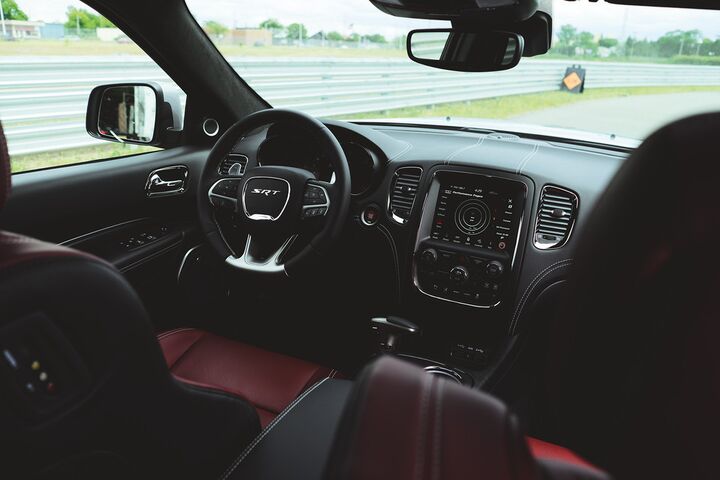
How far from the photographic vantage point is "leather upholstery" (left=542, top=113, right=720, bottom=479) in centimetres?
70

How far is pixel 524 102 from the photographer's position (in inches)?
220

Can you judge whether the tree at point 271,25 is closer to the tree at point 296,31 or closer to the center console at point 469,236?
the tree at point 296,31

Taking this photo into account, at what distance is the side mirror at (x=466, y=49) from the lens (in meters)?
2.16

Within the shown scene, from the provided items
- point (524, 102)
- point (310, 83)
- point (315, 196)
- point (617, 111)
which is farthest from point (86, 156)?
point (310, 83)

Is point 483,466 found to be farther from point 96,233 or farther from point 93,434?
point 96,233

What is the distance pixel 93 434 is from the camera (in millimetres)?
998

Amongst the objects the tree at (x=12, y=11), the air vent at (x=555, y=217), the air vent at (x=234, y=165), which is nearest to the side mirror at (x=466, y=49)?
the air vent at (x=555, y=217)

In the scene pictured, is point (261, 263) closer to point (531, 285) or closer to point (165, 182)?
point (165, 182)

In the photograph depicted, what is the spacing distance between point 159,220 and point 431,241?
1237mm

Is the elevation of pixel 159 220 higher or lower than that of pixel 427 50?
lower

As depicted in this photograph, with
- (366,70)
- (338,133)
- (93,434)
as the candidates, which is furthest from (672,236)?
(366,70)

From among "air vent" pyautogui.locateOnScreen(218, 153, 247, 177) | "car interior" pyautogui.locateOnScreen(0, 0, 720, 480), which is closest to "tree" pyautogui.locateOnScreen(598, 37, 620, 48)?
"car interior" pyautogui.locateOnScreen(0, 0, 720, 480)

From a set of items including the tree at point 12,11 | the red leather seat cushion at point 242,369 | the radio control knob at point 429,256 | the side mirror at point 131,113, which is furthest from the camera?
the tree at point 12,11

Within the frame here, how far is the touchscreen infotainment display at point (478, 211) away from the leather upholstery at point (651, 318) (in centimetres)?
156
